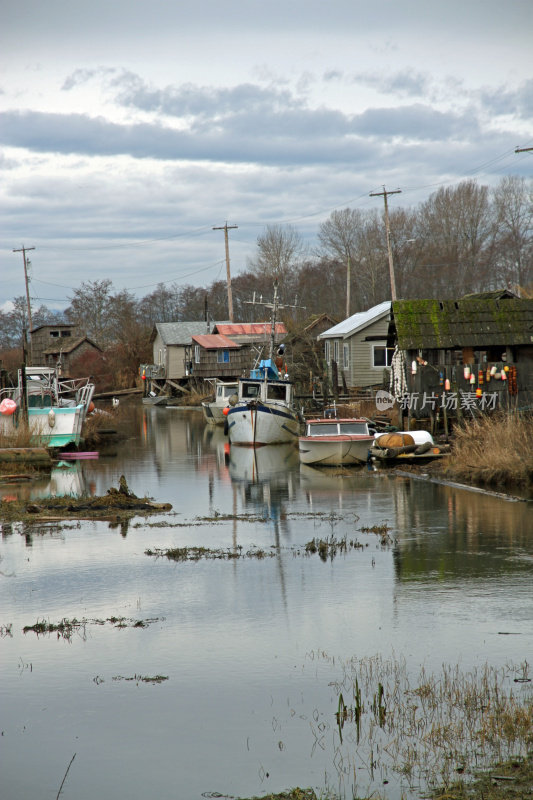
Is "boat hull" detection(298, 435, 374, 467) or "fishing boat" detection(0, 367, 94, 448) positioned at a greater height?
"fishing boat" detection(0, 367, 94, 448)

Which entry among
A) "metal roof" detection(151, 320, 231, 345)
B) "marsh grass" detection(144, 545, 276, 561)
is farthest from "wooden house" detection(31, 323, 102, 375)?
"marsh grass" detection(144, 545, 276, 561)

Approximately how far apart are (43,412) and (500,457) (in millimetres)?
17918

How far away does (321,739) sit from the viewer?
8117 millimetres

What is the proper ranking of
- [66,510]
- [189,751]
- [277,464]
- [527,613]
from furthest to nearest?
[277,464] < [66,510] < [527,613] < [189,751]

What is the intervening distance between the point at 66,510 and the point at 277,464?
11.5 meters

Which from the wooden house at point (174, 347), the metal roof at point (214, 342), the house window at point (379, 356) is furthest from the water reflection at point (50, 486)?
the wooden house at point (174, 347)

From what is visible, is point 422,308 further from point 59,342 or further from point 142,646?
point 59,342

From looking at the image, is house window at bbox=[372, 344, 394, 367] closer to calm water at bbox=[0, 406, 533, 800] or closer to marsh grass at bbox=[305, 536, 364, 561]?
calm water at bbox=[0, 406, 533, 800]

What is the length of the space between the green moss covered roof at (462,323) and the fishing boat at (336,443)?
13.0 feet

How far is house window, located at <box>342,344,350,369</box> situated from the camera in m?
52.8

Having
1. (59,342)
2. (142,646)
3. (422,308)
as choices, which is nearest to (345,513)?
(142,646)

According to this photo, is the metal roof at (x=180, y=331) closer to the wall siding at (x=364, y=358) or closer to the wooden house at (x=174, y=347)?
the wooden house at (x=174, y=347)

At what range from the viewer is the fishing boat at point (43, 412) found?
102 feet

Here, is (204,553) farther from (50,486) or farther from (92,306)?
(92,306)
